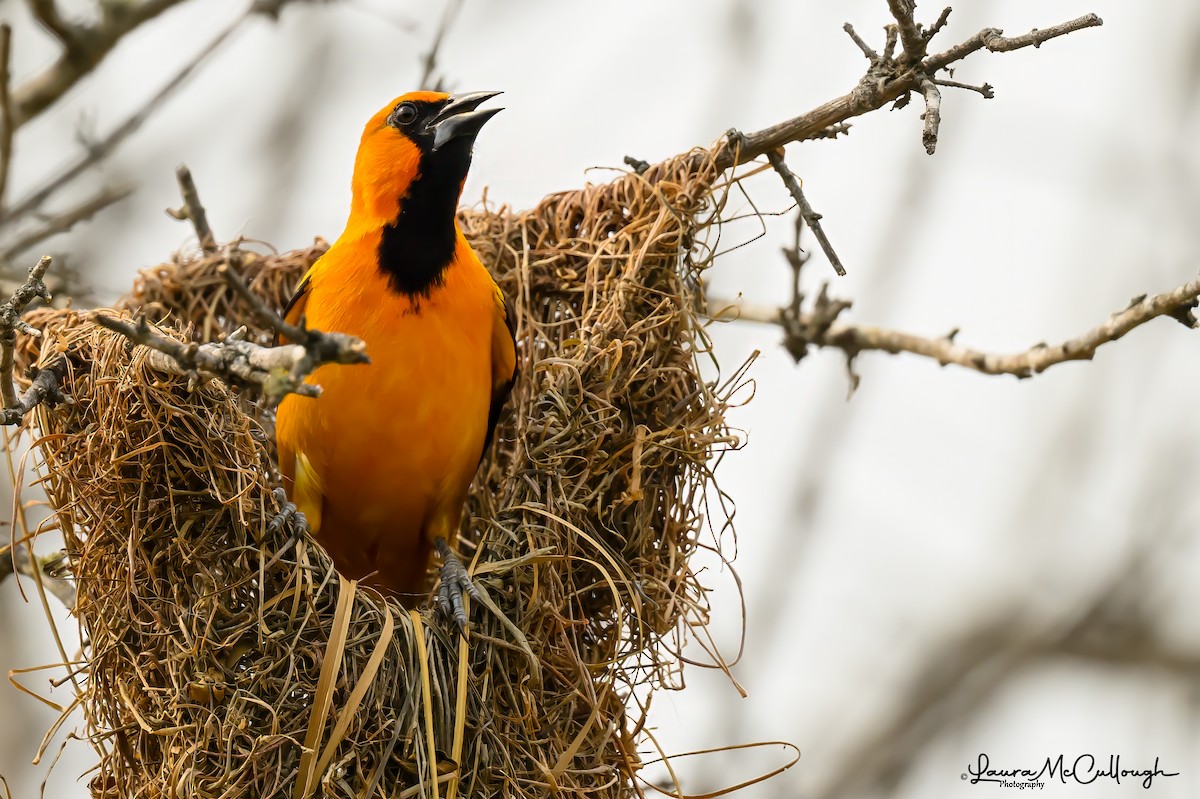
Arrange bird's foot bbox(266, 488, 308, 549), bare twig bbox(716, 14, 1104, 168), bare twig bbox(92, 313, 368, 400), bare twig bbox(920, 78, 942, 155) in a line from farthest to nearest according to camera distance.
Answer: bird's foot bbox(266, 488, 308, 549), bare twig bbox(716, 14, 1104, 168), bare twig bbox(920, 78, 942, 155), bare twig bbox(92, 313, 368, 400)

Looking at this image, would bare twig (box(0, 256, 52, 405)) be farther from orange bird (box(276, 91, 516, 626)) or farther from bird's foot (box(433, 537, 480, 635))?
bird's foot (box(433, 537, 480, 635))

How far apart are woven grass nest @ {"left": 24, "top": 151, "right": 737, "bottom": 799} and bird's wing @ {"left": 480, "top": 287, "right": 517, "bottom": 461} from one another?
147 mm

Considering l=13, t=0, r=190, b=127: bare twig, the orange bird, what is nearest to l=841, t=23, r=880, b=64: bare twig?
the orange bird

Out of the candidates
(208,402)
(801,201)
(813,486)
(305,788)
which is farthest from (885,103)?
(813,486)

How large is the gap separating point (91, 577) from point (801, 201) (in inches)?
66.3

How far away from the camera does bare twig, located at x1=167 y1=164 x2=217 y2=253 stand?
3748mm

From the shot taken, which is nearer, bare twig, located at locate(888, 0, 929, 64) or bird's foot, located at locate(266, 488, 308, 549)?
bare twig, located at locate(888, 0, 929, 64)

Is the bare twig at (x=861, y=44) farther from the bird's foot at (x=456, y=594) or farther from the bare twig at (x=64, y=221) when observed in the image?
the bare twig at (x=64, y=221)

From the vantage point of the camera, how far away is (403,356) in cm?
300

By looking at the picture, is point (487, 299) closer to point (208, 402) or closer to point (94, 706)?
point (208, 402)

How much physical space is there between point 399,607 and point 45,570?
897 mm

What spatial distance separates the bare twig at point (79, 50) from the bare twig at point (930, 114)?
2.13 meters

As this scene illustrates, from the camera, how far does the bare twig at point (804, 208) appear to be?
8.32 feet

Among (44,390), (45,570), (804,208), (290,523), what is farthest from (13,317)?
(804,208)
